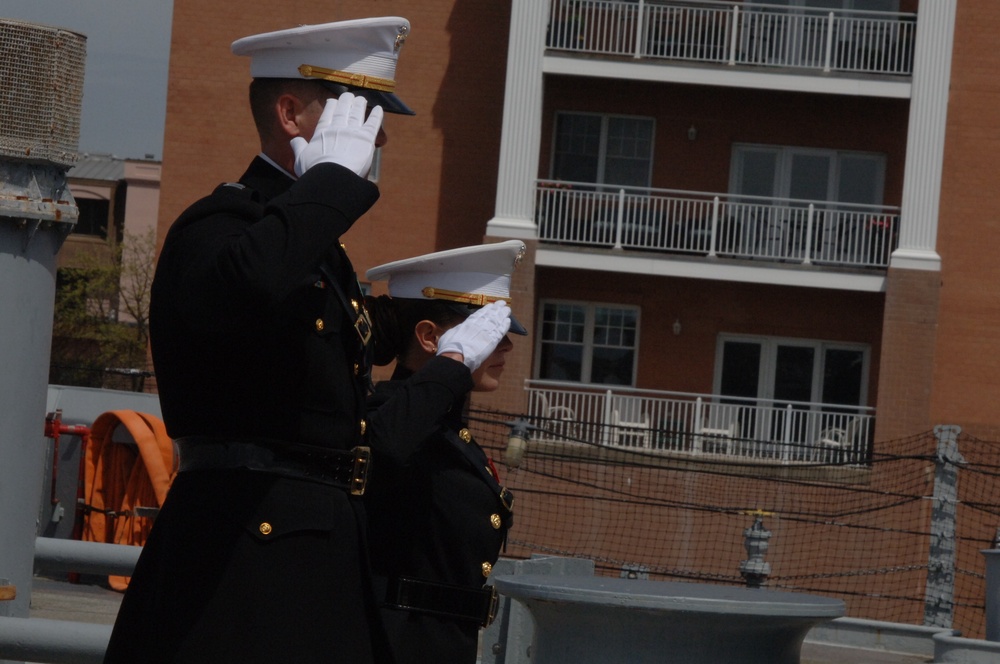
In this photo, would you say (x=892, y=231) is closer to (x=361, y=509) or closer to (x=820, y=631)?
(x=820, y=631)

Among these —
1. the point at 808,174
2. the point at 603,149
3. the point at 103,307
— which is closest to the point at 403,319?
the point at 603,149

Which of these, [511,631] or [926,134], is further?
[926,134]

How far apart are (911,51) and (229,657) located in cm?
1984

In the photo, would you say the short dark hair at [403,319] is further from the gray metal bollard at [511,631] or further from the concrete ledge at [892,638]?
the concrete ledge at [892,638]

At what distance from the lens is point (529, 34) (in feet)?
68.1

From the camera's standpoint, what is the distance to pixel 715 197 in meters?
20.8

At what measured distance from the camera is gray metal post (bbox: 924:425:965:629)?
12289 mm

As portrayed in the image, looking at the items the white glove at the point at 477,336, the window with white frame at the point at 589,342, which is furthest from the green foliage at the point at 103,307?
the white glove at the point at 477,336

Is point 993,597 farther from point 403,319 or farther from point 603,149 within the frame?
point 603,149

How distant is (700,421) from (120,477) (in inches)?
407

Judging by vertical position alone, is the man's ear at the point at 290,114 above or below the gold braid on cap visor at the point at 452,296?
above

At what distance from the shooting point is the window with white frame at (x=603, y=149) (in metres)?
21.8

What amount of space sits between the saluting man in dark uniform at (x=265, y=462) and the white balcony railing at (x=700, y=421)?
16647 mm

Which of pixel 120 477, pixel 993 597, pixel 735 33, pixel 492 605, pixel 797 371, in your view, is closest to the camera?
pixel 492 605
